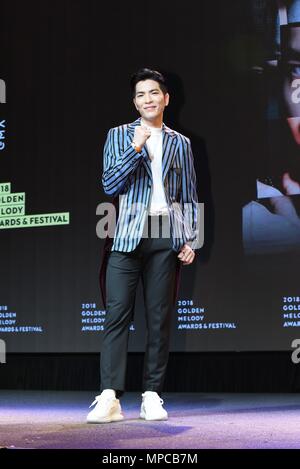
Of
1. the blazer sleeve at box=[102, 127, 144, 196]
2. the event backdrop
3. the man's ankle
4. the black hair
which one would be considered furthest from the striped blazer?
the event backdrop

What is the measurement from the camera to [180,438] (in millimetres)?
1922

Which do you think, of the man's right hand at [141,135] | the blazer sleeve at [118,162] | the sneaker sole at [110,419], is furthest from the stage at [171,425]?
the man's right hand at [141,135]

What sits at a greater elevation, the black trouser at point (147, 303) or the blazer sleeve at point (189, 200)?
the blazer sleeve at point (189, 200)

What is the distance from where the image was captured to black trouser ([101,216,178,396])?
7.84ft

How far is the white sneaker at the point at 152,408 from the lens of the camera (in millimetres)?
2340

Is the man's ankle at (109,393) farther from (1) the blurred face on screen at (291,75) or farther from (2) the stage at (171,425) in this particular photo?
(1) the blurred face on screen at (291,75)

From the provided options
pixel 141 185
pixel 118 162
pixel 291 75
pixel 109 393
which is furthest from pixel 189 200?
pixel 291 75

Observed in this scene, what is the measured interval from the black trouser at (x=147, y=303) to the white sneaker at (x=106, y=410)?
0.11ft

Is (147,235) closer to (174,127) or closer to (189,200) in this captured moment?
(189,200)

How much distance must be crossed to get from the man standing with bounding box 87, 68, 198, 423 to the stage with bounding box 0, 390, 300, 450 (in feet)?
0.57

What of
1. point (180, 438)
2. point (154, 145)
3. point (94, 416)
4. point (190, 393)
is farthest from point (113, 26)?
point (180, 438)

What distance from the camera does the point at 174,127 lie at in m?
3.60

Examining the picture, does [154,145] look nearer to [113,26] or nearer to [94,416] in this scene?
[94,416]

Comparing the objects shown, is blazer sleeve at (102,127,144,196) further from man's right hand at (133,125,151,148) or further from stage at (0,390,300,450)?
stage at (0,390,300,450)
